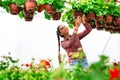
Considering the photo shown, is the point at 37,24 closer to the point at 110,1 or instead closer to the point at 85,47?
the point at 85,47

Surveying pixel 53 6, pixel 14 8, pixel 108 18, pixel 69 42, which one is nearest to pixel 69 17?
pixel 69 42

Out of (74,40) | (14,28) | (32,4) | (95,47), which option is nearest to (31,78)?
(32,4)

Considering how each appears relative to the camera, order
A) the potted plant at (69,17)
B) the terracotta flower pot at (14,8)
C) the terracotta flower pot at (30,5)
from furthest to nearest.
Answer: the potted plant at (69,17) < the terracotta flower pot at (14,8) < the terracotta flower pot at (30,5)

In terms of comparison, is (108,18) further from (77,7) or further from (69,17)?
(69,17)

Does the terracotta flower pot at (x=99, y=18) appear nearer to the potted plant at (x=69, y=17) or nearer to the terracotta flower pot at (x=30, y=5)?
the potted plant at (x=69, y=17)

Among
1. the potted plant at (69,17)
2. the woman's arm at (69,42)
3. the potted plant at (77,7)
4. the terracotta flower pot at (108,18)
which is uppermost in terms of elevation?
the potted plant at (77,7)

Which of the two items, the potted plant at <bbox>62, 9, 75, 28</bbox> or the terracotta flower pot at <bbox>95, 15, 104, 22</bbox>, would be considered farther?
the potted plant at <bbox>62, 9, 75, 28</bbox>

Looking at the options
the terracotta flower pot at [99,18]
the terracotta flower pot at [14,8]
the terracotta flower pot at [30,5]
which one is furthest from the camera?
the terracotta flower pot at [99,18]

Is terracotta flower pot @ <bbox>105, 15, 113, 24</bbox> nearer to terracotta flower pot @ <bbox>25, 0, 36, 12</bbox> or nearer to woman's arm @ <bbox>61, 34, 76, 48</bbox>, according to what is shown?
woman's arm @ <bbox>61, 34, 76, 48</bbox>

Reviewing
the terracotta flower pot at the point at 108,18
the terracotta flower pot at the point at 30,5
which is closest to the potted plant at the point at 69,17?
the terracotta flower pot at the point at 108,18

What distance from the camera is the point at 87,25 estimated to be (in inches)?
140

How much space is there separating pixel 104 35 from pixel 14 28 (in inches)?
77.9

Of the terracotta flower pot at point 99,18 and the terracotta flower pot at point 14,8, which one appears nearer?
the terracotta flower pot at point 14,8

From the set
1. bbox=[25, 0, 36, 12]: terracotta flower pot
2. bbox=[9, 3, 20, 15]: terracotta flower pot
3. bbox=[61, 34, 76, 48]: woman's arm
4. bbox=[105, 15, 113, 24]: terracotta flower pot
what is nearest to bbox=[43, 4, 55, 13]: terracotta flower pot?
bbox=[25, 0, 36, 12]: terracotta flower pot
